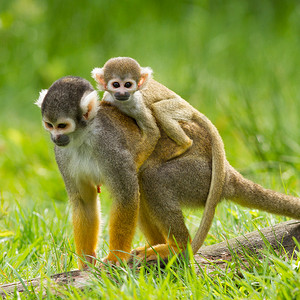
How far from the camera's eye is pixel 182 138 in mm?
4207

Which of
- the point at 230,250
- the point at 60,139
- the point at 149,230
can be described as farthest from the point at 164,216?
the point at 60,139

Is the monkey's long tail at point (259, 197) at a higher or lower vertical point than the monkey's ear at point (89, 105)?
lower

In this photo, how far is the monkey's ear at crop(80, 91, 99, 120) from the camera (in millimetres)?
3854

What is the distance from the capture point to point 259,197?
4.11 m

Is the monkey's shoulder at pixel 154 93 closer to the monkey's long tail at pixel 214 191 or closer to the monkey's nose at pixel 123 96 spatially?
the monkey's nose at pixel 123 96

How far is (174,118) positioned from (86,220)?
108 cm

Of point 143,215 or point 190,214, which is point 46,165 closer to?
point 190,214

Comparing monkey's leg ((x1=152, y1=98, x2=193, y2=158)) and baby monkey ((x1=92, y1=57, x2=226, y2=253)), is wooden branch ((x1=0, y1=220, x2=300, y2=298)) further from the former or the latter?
monkey's leg ((x1=152, y1=98, x2=193, y2=158))

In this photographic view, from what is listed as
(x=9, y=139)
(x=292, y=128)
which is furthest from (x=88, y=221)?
(x=9, y=139)

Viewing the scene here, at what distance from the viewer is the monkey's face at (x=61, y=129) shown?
12.4 ft

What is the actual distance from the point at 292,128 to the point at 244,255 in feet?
12.0

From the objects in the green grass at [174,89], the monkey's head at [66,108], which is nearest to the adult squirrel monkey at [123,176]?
the monkey's head at [66,108]

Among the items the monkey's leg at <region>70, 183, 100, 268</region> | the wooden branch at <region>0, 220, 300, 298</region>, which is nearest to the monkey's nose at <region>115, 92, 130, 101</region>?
the monkey's leg at <region>70, 183, 100, 268</region>

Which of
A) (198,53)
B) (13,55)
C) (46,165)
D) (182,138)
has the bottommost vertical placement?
(46,165)
